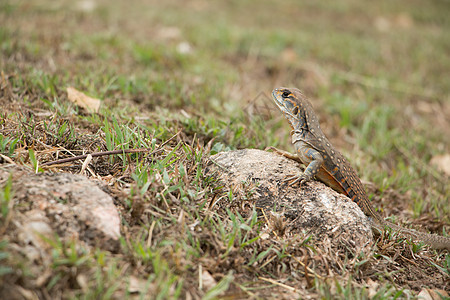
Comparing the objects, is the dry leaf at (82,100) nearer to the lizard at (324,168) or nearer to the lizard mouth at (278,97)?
the lizard mouth at (278,97)

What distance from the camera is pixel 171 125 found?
3.82 meters

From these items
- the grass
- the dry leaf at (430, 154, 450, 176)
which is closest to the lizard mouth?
the grass

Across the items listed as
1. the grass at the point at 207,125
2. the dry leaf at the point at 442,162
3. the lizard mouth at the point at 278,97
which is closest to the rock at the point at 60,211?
the grass at the point at 207,125

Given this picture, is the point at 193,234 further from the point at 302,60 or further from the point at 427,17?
the point at 427,17

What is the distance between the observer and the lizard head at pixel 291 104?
11.0 feet

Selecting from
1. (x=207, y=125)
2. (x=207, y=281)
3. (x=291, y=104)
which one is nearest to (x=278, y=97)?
(x=291, y=104)

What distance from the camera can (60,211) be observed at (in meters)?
2.12

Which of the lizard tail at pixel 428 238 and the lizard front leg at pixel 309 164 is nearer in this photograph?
the lizard front leg at pixel 309 164

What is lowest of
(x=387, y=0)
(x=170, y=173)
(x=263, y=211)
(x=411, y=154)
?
(x=411, y=154)

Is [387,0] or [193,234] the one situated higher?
[387,0]

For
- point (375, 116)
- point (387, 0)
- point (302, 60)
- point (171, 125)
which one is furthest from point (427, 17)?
point (171, 125)

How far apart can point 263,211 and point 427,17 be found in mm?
10166

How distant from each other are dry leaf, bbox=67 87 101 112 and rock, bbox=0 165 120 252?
1.55 meters

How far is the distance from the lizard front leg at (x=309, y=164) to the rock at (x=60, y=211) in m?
1.43
